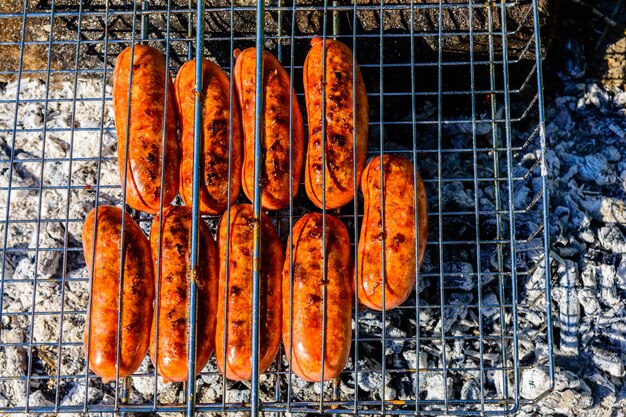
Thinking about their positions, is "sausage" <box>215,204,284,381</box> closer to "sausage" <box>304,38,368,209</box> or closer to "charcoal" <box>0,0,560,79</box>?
"sausage" <box>304,38,368,209</box>

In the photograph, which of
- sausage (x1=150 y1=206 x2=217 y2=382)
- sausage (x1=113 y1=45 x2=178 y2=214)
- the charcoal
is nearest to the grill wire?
the charcoal

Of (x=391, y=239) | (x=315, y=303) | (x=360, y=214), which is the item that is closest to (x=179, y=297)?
(x=315, y=303)

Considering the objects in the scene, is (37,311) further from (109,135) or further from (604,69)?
(604,69)

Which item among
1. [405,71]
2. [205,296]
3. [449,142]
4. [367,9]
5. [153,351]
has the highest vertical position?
[367,9]

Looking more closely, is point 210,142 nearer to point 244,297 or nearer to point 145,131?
point 145,131

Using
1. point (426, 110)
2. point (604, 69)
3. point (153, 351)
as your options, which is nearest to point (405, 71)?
point (426, 110)
